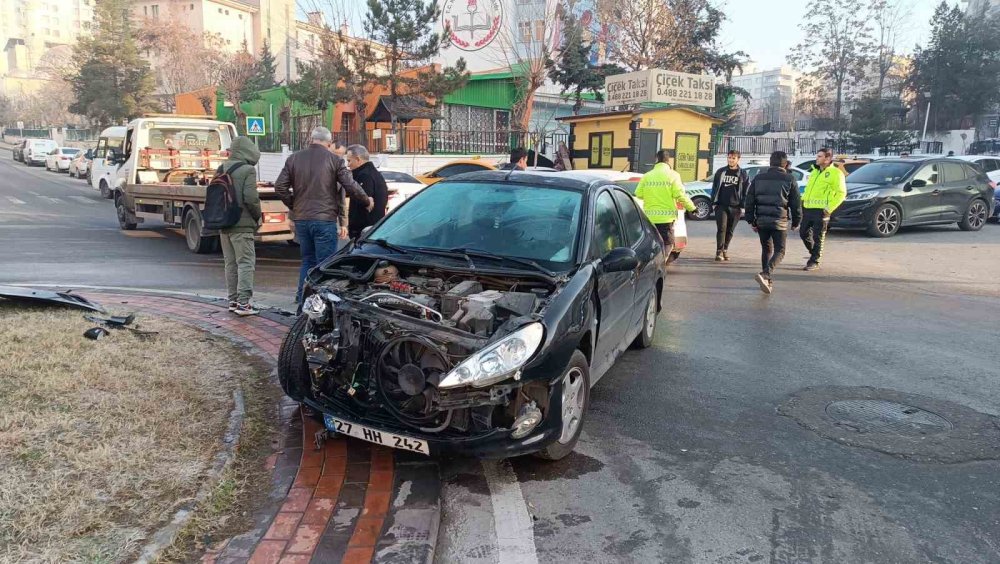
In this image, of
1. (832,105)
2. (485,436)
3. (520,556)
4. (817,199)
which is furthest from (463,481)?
(832,105)

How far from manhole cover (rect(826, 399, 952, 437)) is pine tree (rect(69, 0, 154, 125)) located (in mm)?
49820

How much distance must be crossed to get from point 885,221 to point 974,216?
3106 mm

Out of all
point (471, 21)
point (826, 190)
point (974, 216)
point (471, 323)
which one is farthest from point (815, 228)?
point (471, 21)

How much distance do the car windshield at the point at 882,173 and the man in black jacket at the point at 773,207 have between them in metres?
7.34

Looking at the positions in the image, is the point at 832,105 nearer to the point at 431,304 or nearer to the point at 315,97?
the point at 315,97

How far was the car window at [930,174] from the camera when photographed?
15.0m

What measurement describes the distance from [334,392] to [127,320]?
321 centimetres

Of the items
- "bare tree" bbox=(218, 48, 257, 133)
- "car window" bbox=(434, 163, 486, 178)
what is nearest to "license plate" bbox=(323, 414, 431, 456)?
"car window" bbox=(434, 163, 486, 178)

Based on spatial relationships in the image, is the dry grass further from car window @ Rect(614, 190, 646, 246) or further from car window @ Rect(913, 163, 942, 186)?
car window @ Rect(913, 163, 942, 186)

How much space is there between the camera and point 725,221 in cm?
1162

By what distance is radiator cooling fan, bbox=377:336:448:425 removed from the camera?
3686 mm

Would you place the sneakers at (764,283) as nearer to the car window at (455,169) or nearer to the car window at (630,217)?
the car window at (630,217)

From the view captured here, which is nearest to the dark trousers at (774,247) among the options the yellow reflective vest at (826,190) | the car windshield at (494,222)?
the yellow reflective vest at (826,190)

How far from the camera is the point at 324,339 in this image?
3.91 metres
